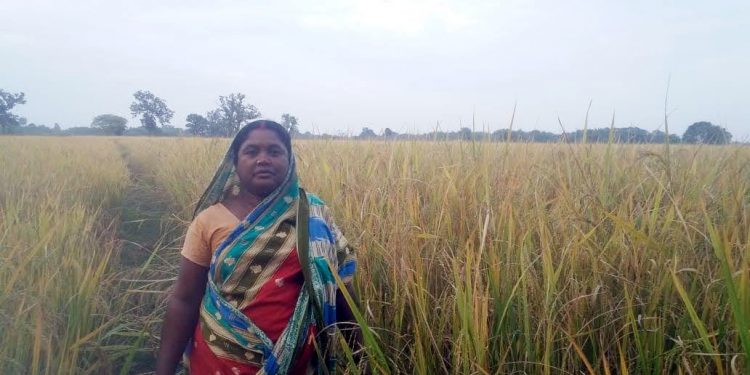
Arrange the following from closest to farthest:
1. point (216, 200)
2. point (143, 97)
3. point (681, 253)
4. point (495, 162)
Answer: point (681, 253) → point (216, 200) → point (495, 162) → point (143, 97)

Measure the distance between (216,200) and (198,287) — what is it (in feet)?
0.99

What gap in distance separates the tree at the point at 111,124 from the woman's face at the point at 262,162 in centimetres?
4657

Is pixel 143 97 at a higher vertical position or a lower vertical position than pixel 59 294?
higher

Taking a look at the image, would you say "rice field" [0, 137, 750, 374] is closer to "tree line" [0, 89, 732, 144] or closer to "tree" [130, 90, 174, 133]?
"tree line" [0, 89, 732, 144]

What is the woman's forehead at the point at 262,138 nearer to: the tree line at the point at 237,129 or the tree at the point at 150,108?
the tree line at the point at 237,129

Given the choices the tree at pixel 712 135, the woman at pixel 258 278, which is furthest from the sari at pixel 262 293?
the tree at pixel 712 135

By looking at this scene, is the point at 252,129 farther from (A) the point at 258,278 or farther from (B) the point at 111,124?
(B) the point at 111,124

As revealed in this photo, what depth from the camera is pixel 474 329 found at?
3.21 feet

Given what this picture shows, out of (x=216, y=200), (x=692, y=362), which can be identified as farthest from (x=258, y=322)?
(x=692, y=362)

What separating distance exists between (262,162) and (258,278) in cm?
37

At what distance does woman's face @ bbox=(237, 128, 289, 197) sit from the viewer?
4.59 ft

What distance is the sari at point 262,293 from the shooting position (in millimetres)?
1251

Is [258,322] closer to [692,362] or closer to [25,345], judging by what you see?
[25,345]

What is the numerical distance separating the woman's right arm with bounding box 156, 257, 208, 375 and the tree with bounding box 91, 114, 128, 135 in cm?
4659
